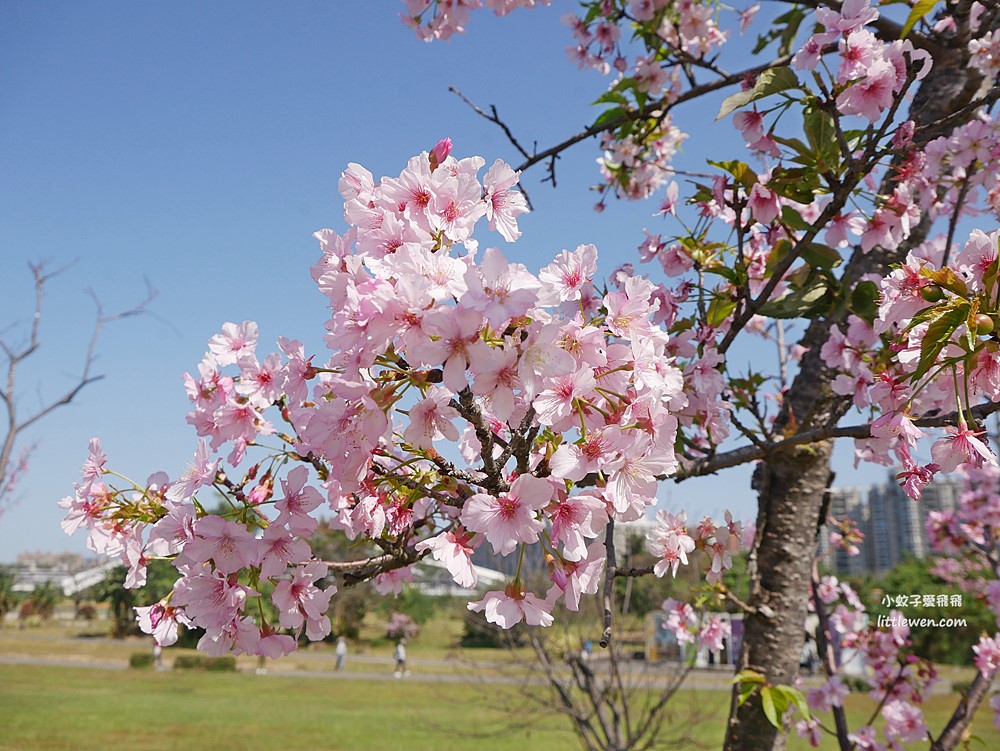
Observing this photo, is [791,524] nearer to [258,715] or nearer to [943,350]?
[943,350]

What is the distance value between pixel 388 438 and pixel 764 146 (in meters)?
1.04

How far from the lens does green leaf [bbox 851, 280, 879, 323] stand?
55.4 inches

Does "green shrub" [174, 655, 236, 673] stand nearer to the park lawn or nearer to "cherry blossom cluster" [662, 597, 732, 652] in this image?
the park lawn

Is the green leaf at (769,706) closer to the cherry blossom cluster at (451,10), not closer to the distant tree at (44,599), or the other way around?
the cherry blossom cluster at (451,10)

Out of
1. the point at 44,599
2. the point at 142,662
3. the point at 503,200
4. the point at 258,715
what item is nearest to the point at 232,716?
the point at 258,715

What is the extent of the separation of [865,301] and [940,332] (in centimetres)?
79

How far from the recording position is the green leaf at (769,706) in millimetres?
1562

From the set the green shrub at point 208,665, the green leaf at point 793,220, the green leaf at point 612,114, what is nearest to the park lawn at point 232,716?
the green shrub at point 208,665

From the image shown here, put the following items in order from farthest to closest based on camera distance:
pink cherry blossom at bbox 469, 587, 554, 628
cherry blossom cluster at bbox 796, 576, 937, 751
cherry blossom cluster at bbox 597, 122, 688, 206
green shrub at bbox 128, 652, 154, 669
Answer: green shrub at bbox 128, 652, 154, 669, cherry blossom cluster at bbox 796, 576, 937, 751, cherry blossom cluster at bbox 597, 122, 688, 206, pink cherry blossom at bbox 469, 587, 554, 628

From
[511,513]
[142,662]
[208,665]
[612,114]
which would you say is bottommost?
[208,665]

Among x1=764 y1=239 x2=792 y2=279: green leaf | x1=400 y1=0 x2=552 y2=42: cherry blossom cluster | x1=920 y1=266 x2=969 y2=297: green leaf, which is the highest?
x1=400 y1=0 x2=552 y2=42: cherry blossom cluster

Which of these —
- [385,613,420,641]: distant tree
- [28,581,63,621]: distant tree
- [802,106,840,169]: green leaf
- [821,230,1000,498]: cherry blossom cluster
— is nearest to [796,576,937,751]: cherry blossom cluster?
[821,230,1000,498]: cherry blossom cluster

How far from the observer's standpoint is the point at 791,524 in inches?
72.4

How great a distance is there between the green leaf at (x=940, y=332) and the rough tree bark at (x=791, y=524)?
1026mm
